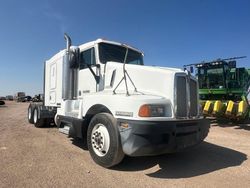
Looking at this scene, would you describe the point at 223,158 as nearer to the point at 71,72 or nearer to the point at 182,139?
the point at 182,139

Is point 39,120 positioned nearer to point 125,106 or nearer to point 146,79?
point 146,79

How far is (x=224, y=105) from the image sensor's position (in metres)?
12.6

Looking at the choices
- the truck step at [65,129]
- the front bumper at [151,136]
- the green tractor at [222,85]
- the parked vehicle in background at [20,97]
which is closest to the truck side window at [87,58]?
the truck step at [65,129]

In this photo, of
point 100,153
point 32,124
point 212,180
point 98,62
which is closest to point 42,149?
point 100,153

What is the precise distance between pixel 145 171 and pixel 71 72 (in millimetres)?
3909

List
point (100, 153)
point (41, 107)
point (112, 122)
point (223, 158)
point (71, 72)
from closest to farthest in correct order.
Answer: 1. point (112, 122)
2. point (100, 153)
3. point (223, 158)
4. point (71, 72)
5. point (41, 107)

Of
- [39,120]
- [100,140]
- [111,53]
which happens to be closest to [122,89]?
[100,140]

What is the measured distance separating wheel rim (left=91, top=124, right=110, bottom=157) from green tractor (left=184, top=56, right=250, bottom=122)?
8047 millimetres

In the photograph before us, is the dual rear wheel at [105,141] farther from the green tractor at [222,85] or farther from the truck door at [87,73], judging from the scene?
the green tractor at [222,85]

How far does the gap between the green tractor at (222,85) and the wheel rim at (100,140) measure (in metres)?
8.05

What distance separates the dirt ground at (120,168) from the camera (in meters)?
4.61

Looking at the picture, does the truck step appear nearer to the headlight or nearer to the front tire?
the front tire

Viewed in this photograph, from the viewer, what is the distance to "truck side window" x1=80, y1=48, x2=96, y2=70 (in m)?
7.11

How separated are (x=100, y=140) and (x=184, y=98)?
6.30 ft
